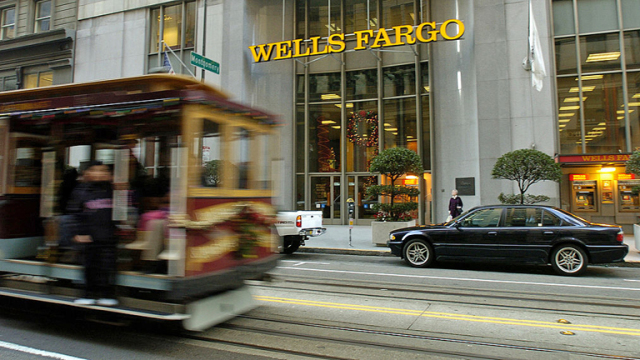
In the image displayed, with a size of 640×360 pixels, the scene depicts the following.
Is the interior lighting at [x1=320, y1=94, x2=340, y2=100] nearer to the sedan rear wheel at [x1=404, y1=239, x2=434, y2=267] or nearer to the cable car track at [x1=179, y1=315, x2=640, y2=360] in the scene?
the sedan rear wheel at [x1=404, y1=239, x2=434, y2=267]

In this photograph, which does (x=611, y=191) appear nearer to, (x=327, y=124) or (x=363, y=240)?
(x=363, y=240)

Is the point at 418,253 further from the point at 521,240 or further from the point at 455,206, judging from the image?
the point at 455,206

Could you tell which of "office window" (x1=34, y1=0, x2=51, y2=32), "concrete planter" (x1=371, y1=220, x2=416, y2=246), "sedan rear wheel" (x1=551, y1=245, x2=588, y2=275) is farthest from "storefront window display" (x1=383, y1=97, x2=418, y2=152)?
"office window" (x1=34, y1=0, x2=51, y2=32)

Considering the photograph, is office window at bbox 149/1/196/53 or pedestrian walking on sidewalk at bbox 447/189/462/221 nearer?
pedestrian walking on sidewalk at bbox 447/189/462/221

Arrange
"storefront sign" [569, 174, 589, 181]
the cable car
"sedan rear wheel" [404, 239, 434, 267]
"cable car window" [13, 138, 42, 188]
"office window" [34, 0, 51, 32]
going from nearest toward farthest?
the cable car, "cable car window" [13, 138, 42, 188], "sedan rear wheel" [404, 239, 434, 267], "storefront sign" [569, 174, 589, 181], "office window" [34, 0, 51, 32]

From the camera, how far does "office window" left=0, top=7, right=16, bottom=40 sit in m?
26.0

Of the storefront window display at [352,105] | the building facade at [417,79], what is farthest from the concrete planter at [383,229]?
the storefront window display at [352,105]

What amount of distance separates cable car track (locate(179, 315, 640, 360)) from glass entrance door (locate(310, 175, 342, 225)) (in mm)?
15329

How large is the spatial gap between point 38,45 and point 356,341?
28.6 m

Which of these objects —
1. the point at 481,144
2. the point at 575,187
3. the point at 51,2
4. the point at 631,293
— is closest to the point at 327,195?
the point at 481,144

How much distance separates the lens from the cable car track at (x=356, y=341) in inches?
166

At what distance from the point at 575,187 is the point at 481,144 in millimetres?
4190

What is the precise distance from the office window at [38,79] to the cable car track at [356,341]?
26730 mm

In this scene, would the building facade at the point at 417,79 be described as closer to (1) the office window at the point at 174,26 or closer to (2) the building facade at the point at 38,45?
(1) the office window at the point at 174,26
